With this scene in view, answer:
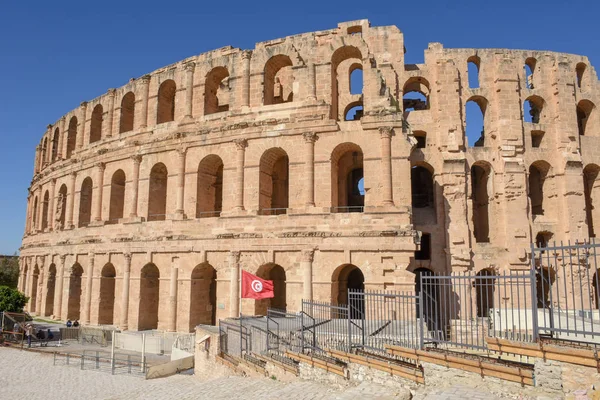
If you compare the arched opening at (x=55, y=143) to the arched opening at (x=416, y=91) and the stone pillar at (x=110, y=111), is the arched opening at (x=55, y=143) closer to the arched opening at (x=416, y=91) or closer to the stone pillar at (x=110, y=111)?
the stone pillar at (x=110, y=111)

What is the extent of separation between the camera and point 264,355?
43.9 feet

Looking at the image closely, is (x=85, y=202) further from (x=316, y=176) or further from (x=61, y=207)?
(x=316, y=176)

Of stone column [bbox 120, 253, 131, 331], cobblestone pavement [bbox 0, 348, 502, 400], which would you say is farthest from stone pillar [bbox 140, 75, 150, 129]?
cobblestone pavement [bbox 0, 348, 502, 400]

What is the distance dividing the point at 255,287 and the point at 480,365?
1085cm

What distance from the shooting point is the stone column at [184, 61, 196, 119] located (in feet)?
79.4

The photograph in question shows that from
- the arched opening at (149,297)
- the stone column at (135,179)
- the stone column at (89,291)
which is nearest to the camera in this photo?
the arched opening at (149,297)

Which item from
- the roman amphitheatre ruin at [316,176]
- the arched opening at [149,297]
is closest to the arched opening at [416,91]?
the roman amphitheatre ruin at [316,176]

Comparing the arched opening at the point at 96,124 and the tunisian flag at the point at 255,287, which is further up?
the arched opening at the point at 96,124

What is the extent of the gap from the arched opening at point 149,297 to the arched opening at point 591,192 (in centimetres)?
2431

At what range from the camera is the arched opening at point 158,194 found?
24.9 meters

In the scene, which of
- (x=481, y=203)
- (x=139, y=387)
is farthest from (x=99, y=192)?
(x=481, y=203)

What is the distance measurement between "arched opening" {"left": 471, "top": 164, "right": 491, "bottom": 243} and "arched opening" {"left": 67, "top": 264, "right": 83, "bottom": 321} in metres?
24.3

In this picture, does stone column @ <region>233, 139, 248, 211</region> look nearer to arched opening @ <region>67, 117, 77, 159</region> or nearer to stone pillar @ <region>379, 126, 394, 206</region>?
stone pillar @ <region>379, 126, 394, 206</region>

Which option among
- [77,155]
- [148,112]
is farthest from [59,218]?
[148,112]
